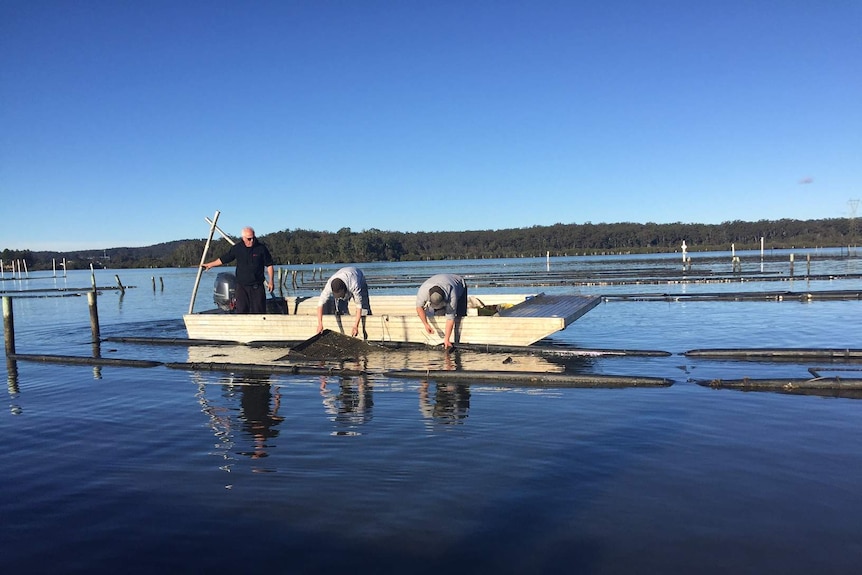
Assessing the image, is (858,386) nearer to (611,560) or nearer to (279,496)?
(611,560)

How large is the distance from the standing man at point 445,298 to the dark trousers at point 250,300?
4.15 meters

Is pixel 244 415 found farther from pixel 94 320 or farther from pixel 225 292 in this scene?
pixel 94 320

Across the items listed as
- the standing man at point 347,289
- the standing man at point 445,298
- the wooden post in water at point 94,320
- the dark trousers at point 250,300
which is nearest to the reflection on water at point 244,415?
the standing man at point 347,289

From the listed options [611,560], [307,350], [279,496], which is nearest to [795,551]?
[611,560]

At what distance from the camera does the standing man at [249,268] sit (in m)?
12.6

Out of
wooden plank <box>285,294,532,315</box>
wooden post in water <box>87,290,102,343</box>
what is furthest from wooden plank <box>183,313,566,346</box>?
wooden post in water <box>87,290,102,343</box>

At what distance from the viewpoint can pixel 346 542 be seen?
418 centimetres

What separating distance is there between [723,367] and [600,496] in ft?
19.5

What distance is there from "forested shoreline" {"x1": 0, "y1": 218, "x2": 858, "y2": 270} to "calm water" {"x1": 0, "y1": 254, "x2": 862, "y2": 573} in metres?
124

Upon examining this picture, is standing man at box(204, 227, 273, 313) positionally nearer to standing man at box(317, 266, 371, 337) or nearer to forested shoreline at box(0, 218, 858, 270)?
standing man at box(317, 266, 371, 337)

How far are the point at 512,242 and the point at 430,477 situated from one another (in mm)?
168108

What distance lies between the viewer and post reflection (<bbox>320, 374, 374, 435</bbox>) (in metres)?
7.05

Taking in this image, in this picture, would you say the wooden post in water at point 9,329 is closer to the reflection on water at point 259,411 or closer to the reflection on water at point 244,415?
the reflection on water at point 244,415

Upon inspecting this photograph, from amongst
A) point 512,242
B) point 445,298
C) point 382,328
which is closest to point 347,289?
point 382,328
